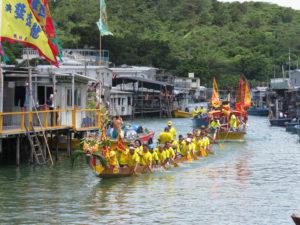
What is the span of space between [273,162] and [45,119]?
46.2 feet

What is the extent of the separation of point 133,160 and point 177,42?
5352 inches

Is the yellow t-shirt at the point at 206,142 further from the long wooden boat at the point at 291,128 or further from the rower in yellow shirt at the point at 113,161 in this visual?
the long wooden boat at the point at 291,128

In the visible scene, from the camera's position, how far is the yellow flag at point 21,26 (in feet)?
132

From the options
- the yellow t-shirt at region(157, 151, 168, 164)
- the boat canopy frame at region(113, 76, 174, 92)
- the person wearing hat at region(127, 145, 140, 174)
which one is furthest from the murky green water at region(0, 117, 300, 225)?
the boat canopy frame at region(113, 76, 174, 92)

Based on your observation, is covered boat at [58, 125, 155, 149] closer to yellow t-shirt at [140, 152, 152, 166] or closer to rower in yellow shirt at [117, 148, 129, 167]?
yellow t-shirt at [140, 152, 152, 166]

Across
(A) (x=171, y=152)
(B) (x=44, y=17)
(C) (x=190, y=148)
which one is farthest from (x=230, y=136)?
(B) (x=44, y=17)

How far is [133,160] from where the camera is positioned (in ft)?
130

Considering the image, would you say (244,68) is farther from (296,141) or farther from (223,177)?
(223,177)

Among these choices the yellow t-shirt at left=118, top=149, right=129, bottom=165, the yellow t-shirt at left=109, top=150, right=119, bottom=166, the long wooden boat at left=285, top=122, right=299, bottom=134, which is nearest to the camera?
the yellow t-shirt at left=109, top=150, right=119, bottom=166

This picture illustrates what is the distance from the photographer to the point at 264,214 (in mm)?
31406

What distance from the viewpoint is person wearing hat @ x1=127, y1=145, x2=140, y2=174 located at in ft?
129

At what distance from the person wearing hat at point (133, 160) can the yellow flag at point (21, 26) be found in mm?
6698

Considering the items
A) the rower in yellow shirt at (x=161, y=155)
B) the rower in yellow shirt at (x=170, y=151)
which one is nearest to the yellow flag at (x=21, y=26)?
the rower in yellow shirt at (x=161, y=155)

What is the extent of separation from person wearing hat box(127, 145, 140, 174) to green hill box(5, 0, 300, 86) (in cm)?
8984
